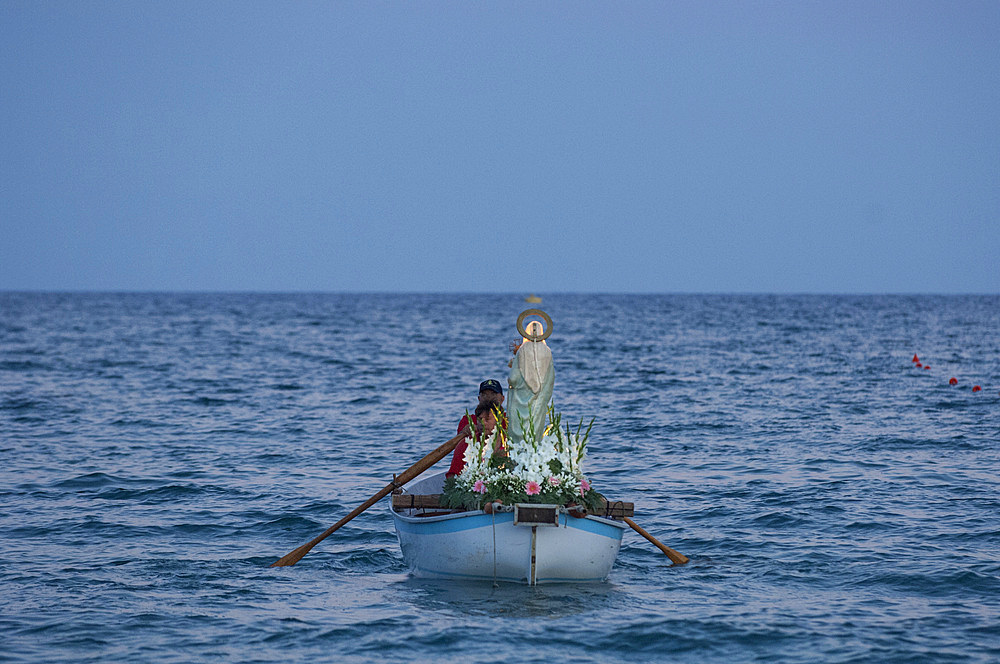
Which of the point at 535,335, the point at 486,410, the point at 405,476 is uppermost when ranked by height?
the point at 535,335

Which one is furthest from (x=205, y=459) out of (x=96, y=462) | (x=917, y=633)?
(x=917, y=633)

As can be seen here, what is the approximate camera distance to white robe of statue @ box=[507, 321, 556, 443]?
46.1 ft

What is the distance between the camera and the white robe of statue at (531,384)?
1406cm

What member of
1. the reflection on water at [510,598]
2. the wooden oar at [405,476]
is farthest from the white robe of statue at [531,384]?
the reflection on water at [510,598]

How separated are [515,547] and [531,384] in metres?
1.99

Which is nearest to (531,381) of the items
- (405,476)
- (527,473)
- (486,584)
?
(527,473)

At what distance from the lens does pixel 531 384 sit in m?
14.1

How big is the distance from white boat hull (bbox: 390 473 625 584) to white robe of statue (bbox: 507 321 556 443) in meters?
1.26

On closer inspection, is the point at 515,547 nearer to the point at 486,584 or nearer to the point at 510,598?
the point at 510,598

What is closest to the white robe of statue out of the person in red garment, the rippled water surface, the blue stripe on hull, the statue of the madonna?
the statue of the madonna

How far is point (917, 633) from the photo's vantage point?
41.3ft

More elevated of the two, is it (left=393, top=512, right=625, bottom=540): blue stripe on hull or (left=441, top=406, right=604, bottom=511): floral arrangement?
(left=441, top=406, right=604, bottom=511): floral arrangement

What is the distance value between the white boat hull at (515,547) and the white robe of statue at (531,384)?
126 cm

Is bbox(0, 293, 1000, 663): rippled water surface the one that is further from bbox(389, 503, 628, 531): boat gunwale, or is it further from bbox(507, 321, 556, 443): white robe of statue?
bbox(507, 321, 556, 443): white robe of statue
